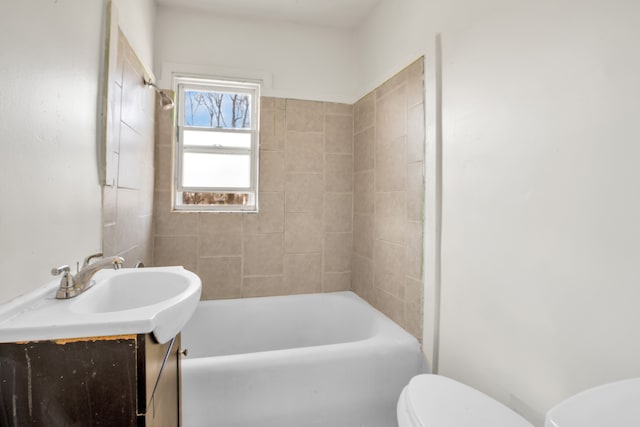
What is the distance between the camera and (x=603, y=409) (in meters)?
0.64

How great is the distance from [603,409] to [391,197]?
1.59 m

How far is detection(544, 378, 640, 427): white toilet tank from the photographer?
0.61 meters

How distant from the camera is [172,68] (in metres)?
2.40

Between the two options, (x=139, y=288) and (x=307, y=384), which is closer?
(x=139, y=288)

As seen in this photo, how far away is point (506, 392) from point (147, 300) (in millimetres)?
1402

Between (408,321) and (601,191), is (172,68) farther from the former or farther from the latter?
(601,191)

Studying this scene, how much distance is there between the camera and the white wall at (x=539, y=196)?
3.01ft

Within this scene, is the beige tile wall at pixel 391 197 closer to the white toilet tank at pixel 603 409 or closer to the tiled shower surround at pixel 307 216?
the tiled shower surround at pixel 307 216

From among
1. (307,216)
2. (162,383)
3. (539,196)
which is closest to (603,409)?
(539,196)

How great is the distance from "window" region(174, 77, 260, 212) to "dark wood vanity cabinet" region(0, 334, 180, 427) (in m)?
1.86

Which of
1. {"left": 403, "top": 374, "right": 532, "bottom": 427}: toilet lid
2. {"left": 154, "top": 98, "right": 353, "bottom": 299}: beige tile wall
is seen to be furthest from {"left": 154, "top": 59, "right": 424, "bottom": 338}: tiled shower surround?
{"left": 403, "top": 374, "right": 532, "bottom": 427}: toilet lid

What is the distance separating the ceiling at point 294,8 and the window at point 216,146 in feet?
1.66

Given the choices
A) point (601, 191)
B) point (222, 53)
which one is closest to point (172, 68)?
point (222, 53)

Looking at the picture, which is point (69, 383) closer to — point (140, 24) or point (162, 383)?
point (162, 383)
